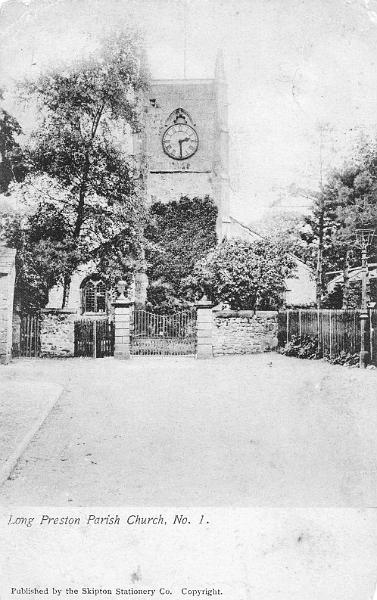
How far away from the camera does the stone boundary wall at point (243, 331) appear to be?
13258 millimetres

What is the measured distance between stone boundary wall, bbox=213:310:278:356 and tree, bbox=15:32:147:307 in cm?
328

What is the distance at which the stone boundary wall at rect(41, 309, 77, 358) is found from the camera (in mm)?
11734

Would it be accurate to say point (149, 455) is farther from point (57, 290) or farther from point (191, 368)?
point (57, 290)

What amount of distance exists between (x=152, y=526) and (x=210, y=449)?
4.12ft

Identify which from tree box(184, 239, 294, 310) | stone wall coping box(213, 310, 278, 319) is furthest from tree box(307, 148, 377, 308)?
stone wall coping box(213, 310, 278, 319)

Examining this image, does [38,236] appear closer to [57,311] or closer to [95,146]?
[95,146]

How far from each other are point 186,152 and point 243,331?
891 centimetres

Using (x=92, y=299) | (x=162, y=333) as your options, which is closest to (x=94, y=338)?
(x=162, y=333)

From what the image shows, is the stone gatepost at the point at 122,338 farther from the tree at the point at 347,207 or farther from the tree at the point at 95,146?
the tree at the point at 347,207

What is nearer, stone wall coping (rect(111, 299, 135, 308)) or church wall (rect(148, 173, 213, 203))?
stone wall coping (rect(111, 299, 135, 308))

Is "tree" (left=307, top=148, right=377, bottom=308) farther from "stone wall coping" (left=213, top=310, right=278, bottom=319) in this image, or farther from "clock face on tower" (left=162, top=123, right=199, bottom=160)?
"clock face on tower" (left=162, top=123, right=199, bottom=160)

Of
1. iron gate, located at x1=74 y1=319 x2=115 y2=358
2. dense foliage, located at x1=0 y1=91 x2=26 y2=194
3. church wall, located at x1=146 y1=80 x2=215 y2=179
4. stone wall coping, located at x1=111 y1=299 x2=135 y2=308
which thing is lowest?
iron gate, located at x1=74 y1=319 x2=115 y2=358

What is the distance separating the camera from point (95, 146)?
9.45m

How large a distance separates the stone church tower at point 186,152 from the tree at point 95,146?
949 millimetres
